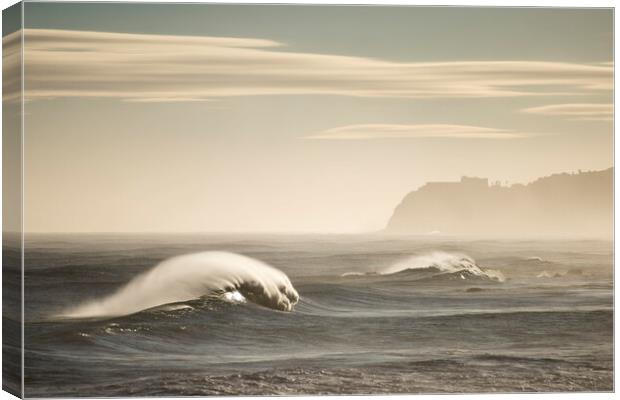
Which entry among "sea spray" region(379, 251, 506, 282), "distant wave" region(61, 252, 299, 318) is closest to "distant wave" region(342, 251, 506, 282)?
"sea spray" region(379, 251, 506, 282)

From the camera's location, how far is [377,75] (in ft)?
29.5

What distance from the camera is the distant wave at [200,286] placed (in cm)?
873

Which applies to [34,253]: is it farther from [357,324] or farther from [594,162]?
[594,162]

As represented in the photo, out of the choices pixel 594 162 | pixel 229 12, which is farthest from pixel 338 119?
pixel 594 162

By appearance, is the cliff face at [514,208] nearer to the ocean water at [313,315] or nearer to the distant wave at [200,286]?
the ocean water at [313,315]

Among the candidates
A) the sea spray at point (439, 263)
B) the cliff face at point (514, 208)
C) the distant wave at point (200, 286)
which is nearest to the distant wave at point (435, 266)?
the sea spray at point (439, 263)

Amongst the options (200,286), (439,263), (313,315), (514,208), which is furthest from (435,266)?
(200,286)

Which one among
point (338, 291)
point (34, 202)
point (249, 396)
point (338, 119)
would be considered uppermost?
point (338, 119)

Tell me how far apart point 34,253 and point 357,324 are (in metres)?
2.22

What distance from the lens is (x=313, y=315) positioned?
8891 mm

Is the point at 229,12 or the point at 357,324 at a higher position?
the point at 229,12

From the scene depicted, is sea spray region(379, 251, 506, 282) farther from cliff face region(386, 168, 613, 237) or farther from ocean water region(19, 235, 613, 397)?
cliff face region(386, 168, 613, 237)

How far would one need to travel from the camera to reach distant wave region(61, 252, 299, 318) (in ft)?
28.7

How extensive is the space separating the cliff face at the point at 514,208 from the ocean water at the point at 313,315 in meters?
0.11
